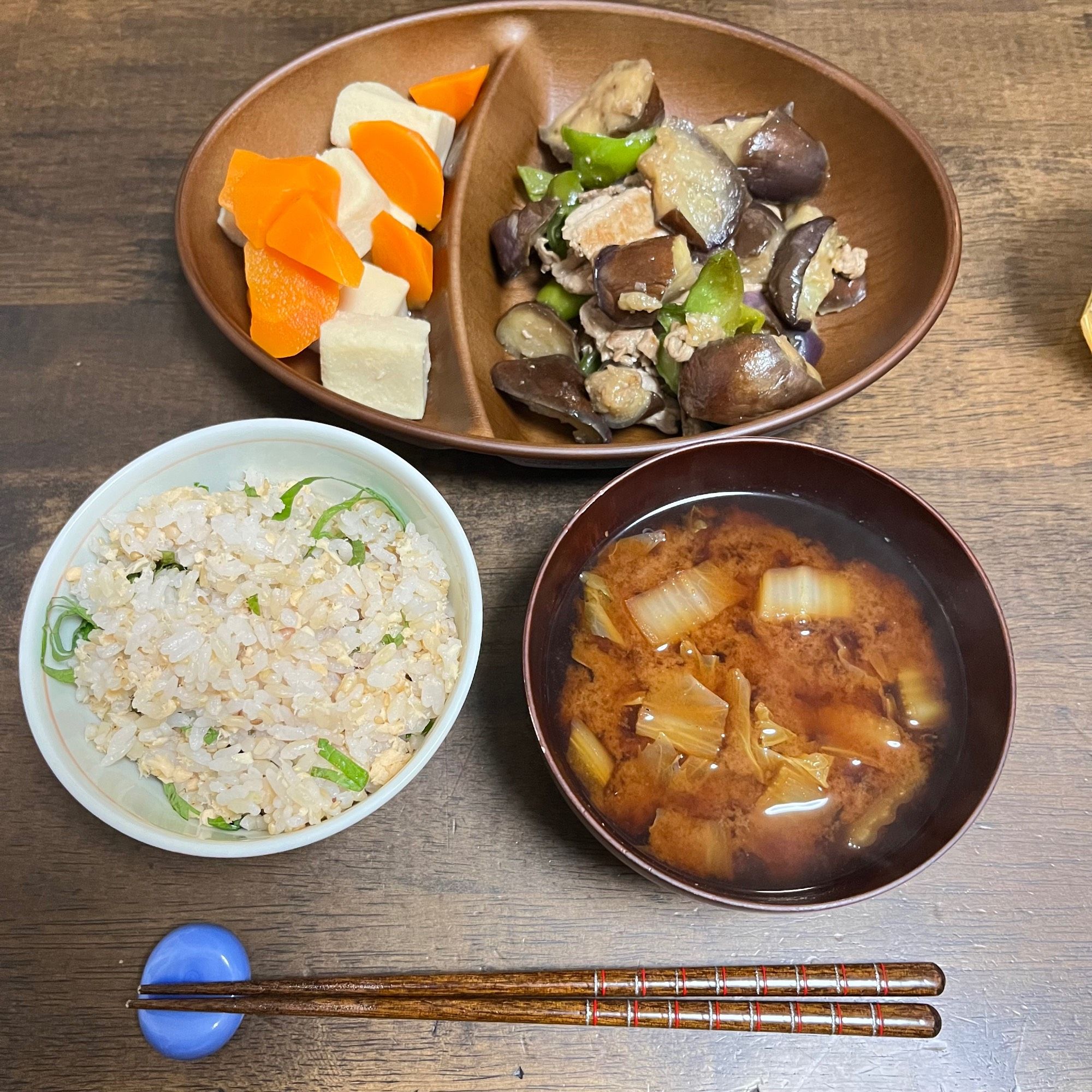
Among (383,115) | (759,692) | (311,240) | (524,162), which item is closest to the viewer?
(759,692)

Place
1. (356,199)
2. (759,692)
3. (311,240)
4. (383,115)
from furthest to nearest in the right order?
(383,115)
(356,199)
(311,240)
(759,692)

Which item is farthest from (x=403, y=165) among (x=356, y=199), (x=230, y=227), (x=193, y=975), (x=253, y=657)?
(x=193, y=975)

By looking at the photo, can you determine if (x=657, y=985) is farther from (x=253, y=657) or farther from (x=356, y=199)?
(x=356, y=199)

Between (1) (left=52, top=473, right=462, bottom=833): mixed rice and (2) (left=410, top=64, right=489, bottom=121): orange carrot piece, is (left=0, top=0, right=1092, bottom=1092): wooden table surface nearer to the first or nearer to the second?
(1) (left=52, top=473, right=462, bottom=833): mixed rice

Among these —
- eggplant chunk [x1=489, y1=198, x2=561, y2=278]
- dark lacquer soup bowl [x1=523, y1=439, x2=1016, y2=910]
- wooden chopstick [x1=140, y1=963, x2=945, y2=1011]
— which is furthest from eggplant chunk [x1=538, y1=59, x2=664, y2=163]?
wooden chopstick [x1=140, y1=963, x2=945, y2=1011]

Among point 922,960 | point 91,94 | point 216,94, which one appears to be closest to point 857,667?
point 922,960

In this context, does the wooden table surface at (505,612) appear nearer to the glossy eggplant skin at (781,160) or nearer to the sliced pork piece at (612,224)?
the glossy eggplant skin at (781,160)
